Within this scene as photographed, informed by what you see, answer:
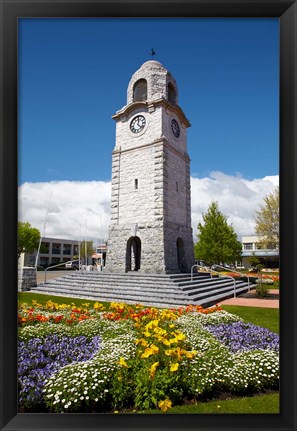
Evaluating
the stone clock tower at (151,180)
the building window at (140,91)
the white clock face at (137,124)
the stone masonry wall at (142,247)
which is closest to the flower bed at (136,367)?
the stone masonry wall at (142,247)

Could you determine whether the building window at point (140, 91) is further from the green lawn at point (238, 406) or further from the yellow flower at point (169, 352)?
the green lawn at point (238, 406)

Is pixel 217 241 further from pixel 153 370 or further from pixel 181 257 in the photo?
pixel 153 370

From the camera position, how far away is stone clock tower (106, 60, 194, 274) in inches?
528

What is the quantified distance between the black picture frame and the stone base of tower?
33.0 feet

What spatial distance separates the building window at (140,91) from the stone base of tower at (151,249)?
7.46 meters

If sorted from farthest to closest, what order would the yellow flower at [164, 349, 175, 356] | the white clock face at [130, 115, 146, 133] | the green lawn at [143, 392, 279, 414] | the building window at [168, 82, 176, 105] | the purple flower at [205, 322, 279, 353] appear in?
the building window at [168, 82, 176, 105]
the white clock face at [130, 115, 146, 133]
the purple flower at [205, 322, 279, 353]
the yellow flower at [164, 349, 175, 356]
the green lawn at [143, 392, 279, 414]

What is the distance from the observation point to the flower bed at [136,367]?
2959 millimetres

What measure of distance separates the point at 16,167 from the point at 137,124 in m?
12.6

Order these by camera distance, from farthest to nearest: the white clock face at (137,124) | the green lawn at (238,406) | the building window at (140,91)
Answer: the building window at (140,91)
the white clock face at (137,124)
the green lawn at (238,406)

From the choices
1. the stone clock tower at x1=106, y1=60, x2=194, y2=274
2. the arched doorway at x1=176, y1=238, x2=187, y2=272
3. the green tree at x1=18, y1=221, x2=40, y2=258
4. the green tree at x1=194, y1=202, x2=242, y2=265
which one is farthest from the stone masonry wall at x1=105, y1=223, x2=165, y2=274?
the green tree at x1=18, y1=221, x2=40, y2=258

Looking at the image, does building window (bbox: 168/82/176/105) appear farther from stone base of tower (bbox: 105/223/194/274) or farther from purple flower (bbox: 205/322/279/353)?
purple flower (bbox: 205/322/279/353)

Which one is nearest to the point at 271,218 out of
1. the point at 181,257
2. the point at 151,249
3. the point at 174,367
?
the point at 174,367

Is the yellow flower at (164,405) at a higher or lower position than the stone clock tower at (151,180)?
lower

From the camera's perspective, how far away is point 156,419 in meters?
2.67
